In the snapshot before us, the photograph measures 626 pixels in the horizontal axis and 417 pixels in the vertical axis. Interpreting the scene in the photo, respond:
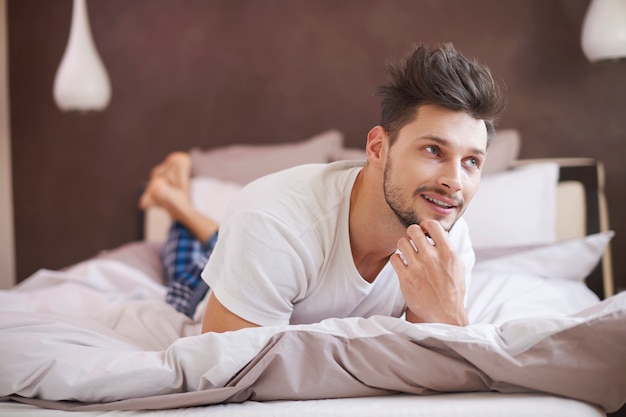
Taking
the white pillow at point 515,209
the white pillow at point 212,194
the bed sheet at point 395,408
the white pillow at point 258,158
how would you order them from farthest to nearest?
the white pillow at point 258,158 → the white pillow at point 212,194 → the white pillow at point 515,209 → the bed sheet at point 395,408

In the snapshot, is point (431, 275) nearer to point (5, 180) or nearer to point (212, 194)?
point (212, 194)

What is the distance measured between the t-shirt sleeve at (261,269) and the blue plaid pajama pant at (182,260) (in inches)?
25.1

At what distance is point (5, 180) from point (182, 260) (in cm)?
157

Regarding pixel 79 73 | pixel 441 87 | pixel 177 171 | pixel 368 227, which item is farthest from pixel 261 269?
pixel 79 73

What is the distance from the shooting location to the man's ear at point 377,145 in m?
1.67

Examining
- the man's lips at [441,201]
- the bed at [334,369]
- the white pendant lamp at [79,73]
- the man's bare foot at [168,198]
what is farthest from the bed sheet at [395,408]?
the white pendant lamp at [79,73]

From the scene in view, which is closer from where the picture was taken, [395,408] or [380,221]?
[395,408]

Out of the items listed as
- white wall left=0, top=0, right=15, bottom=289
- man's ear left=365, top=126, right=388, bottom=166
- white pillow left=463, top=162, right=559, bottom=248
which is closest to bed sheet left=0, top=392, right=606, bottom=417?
man's ear left=365, top=126, right=388, bottom=166

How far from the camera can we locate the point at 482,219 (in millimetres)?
2654

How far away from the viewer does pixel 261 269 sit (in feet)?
5.09

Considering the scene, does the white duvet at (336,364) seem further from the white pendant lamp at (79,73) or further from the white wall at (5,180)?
the white wall at (5,180)

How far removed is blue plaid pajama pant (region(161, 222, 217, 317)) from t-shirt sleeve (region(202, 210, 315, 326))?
64cm

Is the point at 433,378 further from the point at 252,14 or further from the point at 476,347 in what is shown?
the point at 252,14

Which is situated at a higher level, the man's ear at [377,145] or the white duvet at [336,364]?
the man's ear at [377,145]
